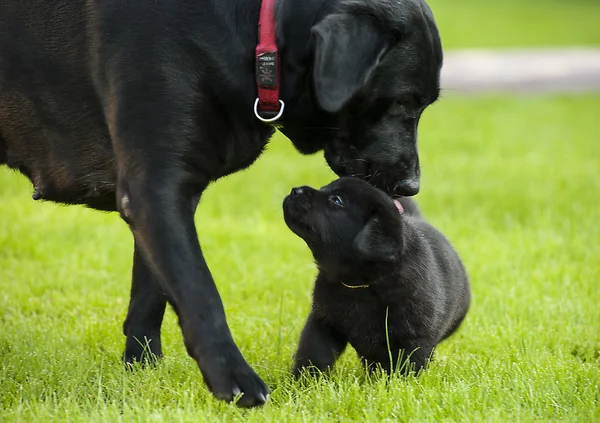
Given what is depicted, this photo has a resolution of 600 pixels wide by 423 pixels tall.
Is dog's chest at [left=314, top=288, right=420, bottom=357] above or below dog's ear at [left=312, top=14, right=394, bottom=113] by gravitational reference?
below

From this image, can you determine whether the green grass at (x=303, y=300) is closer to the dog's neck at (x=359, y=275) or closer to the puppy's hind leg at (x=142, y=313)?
the puppy's hind leg at (x=142, y=313)

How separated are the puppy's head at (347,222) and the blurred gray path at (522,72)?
914 centimetres

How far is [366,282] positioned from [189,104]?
1.13 m

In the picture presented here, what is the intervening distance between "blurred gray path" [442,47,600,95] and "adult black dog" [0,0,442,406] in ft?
30.9

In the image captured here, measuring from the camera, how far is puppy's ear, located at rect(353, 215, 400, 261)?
368 cm

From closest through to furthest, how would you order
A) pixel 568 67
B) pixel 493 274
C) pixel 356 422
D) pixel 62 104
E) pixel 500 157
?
1. pixel 356 422
2. pixel 62 104
3. pixel 493 274
4. pixel 500 157
5. pixel 568 67

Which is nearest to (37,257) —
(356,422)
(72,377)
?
(72,377)

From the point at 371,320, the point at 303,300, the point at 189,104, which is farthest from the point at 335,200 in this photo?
the point at 303,300

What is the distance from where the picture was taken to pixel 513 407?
3.31 meters

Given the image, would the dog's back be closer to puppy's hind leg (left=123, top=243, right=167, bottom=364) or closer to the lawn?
the lawn

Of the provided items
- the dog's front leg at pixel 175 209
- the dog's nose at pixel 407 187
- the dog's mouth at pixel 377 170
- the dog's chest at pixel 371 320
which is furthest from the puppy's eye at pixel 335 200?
the dog's front leg at pixel 175 209

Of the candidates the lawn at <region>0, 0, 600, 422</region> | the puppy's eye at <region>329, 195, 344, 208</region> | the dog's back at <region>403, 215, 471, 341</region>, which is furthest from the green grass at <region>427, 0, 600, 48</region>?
the puppy's eye at <region>329, 195, 344, 208</region>

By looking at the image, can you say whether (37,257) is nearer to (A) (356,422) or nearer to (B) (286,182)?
(B) (286,182)

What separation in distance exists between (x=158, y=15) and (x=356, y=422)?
5.21 ft
